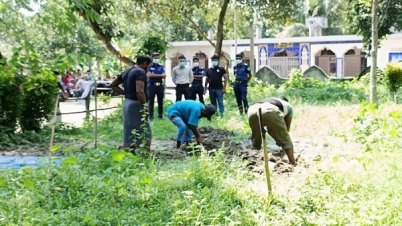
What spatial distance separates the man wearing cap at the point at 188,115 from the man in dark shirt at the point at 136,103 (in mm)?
815

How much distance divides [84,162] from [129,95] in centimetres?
128

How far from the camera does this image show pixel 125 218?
14.0 ft

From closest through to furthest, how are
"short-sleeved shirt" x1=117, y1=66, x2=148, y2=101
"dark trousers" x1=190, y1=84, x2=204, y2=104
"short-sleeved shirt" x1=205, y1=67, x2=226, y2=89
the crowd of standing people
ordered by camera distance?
the crowd of standing people
"short-sleeved shirt" x1=117, y1=66, x2=148, y2=101
"short-sleeved shirt" x1=205, y1=67, x2=226, y2=89
"dark trousers" x1=190, y1=84, x2=204, y2=104

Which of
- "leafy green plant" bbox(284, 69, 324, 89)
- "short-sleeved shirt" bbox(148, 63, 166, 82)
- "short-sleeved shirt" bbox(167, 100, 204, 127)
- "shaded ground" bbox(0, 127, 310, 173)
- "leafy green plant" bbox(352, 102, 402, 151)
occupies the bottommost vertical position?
"shaded ground" bbox(0, 127, 310, 173)

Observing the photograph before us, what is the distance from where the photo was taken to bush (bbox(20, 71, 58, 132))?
9898 mm

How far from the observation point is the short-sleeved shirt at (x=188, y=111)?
24.6ft

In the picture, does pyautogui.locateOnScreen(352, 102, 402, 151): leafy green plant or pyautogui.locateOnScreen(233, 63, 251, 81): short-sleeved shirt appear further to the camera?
pyautogui.locateOnScreen(233, 63, 251, 81): short-sleeved shirt

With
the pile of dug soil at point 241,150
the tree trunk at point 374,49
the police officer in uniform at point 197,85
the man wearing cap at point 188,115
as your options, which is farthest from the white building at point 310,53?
the man wearing cap at point 188,115

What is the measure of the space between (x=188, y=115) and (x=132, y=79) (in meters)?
1.23

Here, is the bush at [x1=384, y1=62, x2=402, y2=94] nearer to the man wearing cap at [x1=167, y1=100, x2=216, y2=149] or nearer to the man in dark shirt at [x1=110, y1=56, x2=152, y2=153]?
the man wearing cap at [x1=167, y1=100, x2=216, y2=149]

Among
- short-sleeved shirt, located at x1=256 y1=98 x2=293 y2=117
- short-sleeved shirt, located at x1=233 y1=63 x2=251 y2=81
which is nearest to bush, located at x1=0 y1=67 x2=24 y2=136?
short-sleeved shirt, located at x1=256 y1=98 x2=293 y2=117

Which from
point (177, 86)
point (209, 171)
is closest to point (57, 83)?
point (177, 86)

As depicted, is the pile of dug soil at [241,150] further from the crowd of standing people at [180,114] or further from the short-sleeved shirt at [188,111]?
the short-sleeved shirt at [188,111]

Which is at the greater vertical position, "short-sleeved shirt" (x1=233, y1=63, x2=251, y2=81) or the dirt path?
"short-sleeved shirt" (x1=233, y1=63, x2=251, y2=81)
